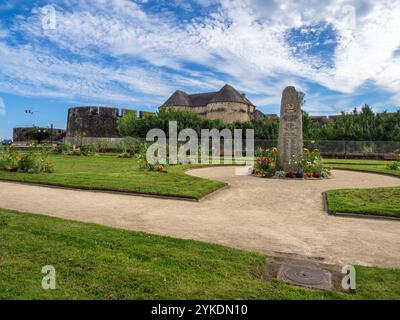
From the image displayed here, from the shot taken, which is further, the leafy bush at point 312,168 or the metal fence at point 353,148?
the metal fence at point 353,148

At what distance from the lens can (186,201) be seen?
899cm

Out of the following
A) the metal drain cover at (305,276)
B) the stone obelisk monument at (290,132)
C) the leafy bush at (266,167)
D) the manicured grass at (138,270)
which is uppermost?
the stone obelisk monument at (290,132)

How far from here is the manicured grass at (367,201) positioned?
7617 millimetres

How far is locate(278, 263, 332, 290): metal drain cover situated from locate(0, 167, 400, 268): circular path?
595 mm

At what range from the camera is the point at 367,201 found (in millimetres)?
8719

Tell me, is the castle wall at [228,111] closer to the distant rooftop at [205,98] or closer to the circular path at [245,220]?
the distant rooftop at [205,98]

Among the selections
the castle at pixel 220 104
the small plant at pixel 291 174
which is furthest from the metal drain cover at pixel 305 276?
the castle at pixel 220 104

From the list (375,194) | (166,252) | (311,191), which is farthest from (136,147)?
(166,252)

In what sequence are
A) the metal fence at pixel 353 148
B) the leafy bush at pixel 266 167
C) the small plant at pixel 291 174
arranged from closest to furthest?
the small plant at pixel 291 174 → the leafy bush at pixel 266 167 → the metal fence at pixel 353 148

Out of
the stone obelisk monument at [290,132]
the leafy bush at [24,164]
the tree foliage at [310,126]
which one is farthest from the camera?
the tree foliage at [310,126]

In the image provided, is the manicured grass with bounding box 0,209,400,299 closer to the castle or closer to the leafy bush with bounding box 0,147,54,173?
the leafy bush with bounding box 0,147,54,173

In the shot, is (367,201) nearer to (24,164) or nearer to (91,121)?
(24,164)

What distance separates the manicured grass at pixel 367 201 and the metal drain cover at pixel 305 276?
403cm

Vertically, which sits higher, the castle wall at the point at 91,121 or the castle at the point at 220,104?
the castle at the point at 220,104
